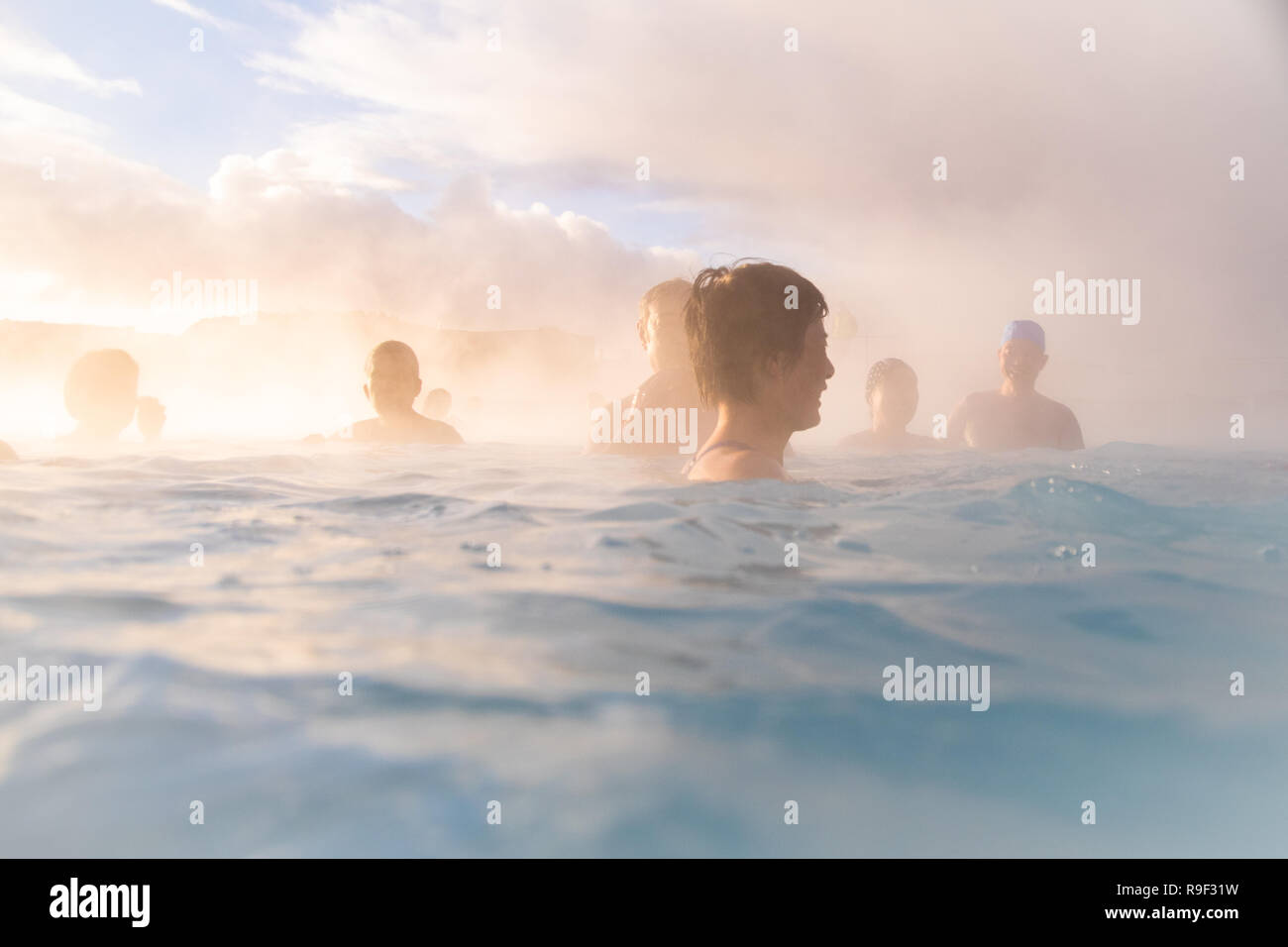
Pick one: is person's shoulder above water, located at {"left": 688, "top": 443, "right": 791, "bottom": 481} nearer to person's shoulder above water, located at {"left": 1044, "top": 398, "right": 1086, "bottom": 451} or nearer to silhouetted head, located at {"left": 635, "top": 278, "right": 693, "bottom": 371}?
silhouetted head, located at {"left": 635, "top": 278, "right": 693, "bottom": 371}

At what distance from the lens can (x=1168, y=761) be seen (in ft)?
5.91

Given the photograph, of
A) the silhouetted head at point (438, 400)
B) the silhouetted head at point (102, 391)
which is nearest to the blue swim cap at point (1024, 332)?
the silhouetted head at point (102, 391)

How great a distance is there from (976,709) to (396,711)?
139 cm

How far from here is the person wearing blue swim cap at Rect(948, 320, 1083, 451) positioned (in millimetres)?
8555

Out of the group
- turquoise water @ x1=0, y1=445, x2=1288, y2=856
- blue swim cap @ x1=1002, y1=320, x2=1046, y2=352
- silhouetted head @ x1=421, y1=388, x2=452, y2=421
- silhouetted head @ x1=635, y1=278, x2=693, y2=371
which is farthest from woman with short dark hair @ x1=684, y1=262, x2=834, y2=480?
silhouetted head @ x1=421, y1=388, x2=452, y2=421

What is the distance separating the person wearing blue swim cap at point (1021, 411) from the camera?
8.55 meters

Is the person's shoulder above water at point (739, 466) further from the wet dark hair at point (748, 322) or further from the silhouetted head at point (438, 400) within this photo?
the silhouetted head at point (438, 400)

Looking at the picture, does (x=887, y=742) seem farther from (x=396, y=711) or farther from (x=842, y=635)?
(x=396, y=711)

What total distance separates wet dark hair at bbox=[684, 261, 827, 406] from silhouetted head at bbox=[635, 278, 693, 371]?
71.8 inches

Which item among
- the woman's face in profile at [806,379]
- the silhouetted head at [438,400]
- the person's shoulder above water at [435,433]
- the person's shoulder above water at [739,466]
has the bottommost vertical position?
the person's shoulder above water at [739,466]

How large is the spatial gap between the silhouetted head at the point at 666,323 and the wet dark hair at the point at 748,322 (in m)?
1.82

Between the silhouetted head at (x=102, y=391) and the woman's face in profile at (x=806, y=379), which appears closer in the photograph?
the woman's face in profile at (x=806, y=379)
